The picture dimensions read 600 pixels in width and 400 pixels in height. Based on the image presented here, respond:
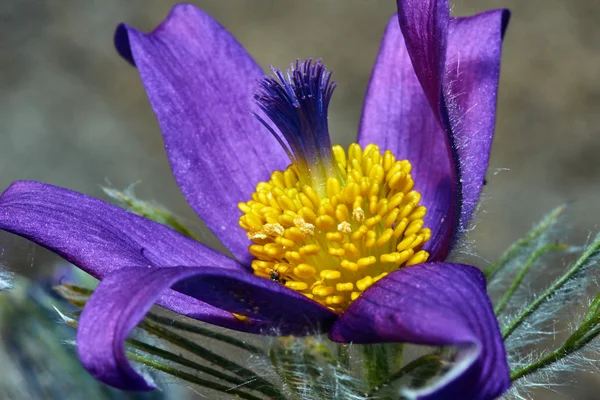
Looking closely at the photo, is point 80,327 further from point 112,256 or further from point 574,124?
point 574,124

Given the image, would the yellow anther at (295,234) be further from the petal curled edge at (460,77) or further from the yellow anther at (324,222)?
the petal curled edge at (460,77)

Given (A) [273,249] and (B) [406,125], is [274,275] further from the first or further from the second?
(B) [406,125]

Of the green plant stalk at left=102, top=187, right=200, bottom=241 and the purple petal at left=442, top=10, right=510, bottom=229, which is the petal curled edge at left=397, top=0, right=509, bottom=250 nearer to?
the purple petal at left=442, top=10, right=510, bottom=229

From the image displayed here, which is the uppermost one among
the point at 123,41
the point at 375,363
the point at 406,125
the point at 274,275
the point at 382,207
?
the point at 123,41

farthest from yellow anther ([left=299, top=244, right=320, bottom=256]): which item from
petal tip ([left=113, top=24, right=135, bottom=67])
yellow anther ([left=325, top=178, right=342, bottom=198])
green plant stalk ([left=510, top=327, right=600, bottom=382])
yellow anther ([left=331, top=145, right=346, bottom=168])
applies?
petal tip ([left=113, top=24, right=135, bottom=67])

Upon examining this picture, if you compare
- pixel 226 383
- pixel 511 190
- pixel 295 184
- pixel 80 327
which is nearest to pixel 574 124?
pixel 511 190

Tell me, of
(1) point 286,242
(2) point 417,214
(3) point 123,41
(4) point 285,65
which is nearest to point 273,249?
(1) point 286,242
